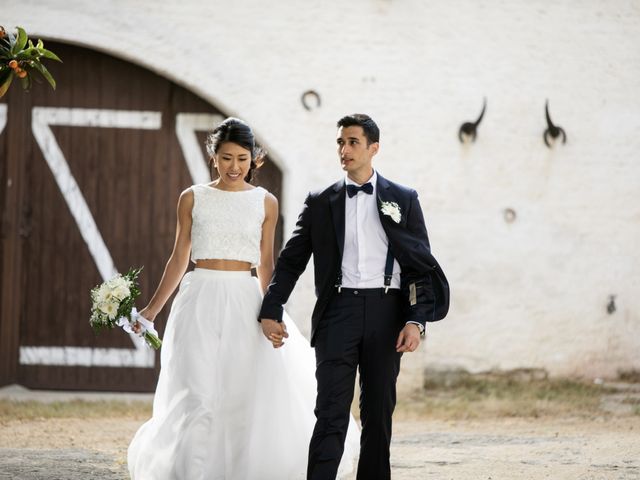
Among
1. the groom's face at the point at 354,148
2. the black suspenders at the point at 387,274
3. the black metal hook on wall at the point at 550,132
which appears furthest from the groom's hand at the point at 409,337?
the black metal hook on wall at the point at 550,132

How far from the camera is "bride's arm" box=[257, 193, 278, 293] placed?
5.19 m

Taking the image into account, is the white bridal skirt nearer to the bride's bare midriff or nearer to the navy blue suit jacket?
Answer: the bride's bare midriff

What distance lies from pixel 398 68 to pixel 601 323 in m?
2.58

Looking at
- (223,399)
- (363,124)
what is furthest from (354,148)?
(223,399)

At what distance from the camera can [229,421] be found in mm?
Result: 4961

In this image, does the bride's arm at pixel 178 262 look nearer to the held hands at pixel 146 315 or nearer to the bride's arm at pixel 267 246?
the held hands at pixel 146 315

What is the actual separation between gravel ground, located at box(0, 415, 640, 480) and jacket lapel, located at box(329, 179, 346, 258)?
5.27ft

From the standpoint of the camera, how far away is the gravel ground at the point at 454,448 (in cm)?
572

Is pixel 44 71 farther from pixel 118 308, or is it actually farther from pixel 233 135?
pixel 118 308

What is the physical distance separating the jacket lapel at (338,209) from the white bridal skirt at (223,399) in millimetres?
671

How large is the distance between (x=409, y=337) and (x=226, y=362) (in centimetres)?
96

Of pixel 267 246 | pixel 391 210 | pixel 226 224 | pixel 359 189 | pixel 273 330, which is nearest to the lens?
pixel 391 210

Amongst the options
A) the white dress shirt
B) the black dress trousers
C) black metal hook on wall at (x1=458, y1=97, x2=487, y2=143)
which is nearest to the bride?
the black dress trousers

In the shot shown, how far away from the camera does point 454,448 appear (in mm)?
6699
